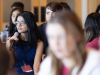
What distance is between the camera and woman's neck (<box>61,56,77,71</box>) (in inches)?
28.2

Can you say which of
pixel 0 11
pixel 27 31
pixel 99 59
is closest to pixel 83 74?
pixel 99 59

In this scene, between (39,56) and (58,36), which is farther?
(39,56)

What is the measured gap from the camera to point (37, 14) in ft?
14.7

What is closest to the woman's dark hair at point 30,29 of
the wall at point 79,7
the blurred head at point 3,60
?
the blurred head at point 3,60

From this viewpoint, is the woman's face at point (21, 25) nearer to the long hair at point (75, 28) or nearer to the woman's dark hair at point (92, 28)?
the woman's dark hair at point (92, 28)

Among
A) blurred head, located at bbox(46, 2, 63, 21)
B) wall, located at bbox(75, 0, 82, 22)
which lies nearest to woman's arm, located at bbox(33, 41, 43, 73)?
blurred head, located at bbox(46, 2, 63, 21)

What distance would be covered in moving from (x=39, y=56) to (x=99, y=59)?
3.52ft

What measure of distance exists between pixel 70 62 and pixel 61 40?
0.47 ft

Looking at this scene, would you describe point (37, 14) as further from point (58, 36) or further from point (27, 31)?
point (58, 36)

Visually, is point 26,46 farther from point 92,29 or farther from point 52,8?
point 92,29

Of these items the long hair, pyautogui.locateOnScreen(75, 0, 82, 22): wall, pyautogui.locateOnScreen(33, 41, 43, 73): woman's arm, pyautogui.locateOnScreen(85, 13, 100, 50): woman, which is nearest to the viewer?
the long hair

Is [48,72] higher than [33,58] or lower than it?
higher

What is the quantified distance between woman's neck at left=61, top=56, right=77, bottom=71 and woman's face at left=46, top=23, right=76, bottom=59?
0.05 metres

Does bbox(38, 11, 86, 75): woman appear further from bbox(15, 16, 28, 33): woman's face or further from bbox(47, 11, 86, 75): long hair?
bbox(15, 16, 28, 33): woman's face
